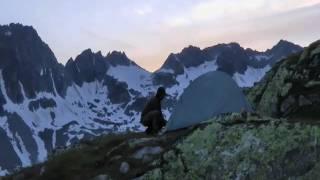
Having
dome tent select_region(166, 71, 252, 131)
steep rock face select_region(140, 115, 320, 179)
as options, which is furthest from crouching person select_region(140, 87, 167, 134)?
steep rock face select_region(140, 115, 320, 179)

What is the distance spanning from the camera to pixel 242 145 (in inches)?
902

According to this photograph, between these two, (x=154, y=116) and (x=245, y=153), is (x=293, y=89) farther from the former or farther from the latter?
(x=245, y=153)

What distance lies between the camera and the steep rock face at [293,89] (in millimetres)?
36353

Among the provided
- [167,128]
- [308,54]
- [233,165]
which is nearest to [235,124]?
[233,165]

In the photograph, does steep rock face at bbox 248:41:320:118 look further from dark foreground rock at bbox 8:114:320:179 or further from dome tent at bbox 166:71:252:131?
dark foreground rock at bbox 8:114:320:179

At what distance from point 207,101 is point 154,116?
284cm

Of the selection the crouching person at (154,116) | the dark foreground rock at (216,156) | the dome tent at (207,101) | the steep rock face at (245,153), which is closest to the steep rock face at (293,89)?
the dome tent at (207,101)

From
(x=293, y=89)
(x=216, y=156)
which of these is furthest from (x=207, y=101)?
(x=293, y=89)

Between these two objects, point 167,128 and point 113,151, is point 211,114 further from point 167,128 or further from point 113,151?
point 113,151

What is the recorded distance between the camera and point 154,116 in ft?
99.1

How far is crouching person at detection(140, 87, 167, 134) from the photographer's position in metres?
30.3

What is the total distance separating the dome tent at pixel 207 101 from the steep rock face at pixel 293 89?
17.9ft

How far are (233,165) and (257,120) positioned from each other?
2.70m

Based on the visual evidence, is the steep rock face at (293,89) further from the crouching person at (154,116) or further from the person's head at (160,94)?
the crouching person at (154,116)
